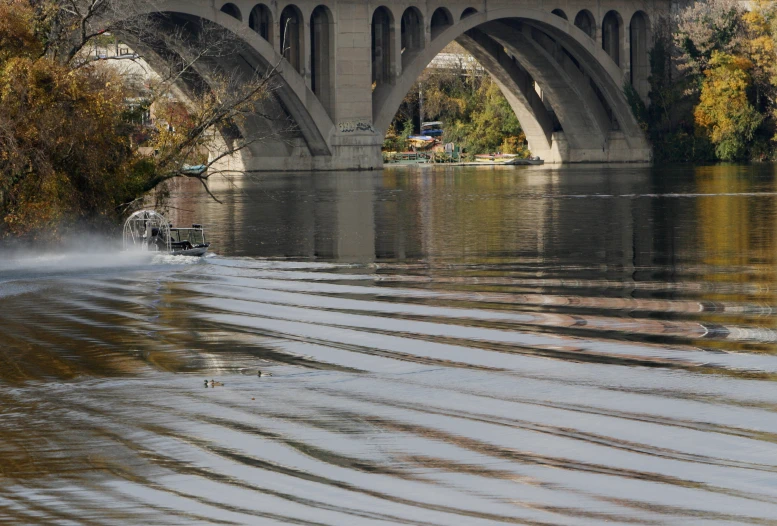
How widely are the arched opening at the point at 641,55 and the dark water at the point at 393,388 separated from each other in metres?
77.1

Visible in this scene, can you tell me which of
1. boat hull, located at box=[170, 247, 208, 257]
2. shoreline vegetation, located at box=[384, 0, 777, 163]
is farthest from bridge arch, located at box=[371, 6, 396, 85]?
boat hull, located at box=[170, 247, 208, 257]

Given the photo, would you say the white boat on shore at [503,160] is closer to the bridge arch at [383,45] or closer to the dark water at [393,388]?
the bridge arch at [383,45]

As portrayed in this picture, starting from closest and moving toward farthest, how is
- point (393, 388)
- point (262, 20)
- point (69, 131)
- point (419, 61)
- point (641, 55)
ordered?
point (393, 388)
point (69, 131)
point (262, 20)
point (419, 61)
point (641, 55)

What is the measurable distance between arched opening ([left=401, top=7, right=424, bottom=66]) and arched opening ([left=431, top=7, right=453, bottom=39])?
128cm

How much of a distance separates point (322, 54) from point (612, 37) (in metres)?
27.8

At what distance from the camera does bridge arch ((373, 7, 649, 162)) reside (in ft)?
313

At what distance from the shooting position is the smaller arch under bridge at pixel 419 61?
265ft

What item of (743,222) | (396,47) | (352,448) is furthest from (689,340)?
(396,47)

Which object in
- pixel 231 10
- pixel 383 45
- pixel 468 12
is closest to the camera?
pixel 231 10

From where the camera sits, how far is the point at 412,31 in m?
87.8

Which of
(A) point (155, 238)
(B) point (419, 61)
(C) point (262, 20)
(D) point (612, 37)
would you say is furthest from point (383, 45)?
(A) point (155, 238)

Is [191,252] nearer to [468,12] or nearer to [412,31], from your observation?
[412,31]

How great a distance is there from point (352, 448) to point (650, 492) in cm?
241

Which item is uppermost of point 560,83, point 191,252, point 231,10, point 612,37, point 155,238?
point 612,37
